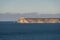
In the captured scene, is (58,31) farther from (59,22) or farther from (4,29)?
(4,29)

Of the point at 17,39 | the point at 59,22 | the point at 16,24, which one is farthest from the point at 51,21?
the point at 17,39

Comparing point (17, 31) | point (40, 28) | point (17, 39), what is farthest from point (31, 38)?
point (40, 28)

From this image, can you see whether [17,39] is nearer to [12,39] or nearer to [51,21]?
[12,39]

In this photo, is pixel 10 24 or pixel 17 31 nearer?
pixel 17 31

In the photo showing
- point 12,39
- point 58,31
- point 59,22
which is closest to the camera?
point 12,39

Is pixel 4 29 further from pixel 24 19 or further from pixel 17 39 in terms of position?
pixel 17 39

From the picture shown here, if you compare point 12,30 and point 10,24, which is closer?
point 12,30

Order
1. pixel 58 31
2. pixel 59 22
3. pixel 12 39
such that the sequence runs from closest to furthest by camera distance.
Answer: pixel 12 39 < pixel 58 31 < pixel 59 22

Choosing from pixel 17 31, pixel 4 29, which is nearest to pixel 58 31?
pixel 17 31
